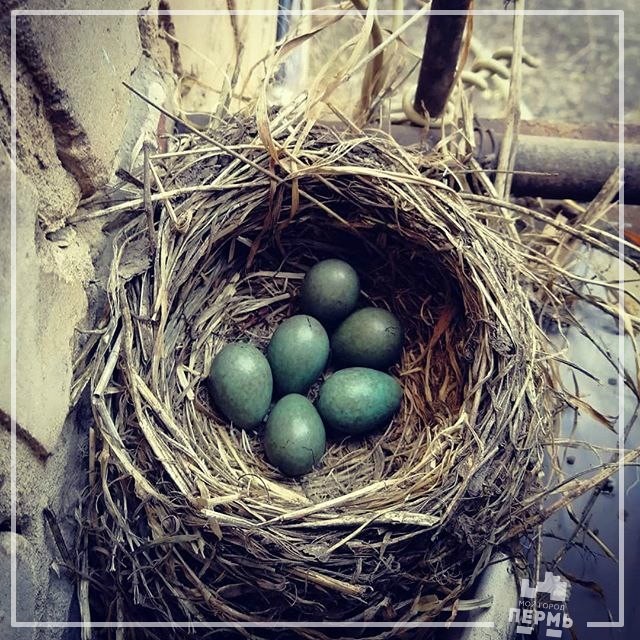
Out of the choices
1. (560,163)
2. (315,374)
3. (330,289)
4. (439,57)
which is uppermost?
(439,57)

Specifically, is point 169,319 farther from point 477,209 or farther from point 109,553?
point 477,209

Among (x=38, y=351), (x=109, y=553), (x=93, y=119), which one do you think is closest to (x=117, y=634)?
(x=109, y=553)

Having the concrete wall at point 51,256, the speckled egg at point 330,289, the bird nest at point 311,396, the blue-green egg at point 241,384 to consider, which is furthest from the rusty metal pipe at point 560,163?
the concrete wall at point 51,256

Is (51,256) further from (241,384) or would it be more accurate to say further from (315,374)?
(315,374)

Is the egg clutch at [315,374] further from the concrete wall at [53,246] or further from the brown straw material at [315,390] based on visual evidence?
the concrete wall at [53,246]

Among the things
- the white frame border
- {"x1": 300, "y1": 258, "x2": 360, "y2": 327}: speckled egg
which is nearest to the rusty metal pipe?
the white frame border

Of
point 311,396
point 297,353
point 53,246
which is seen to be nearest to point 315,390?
point 311,396
